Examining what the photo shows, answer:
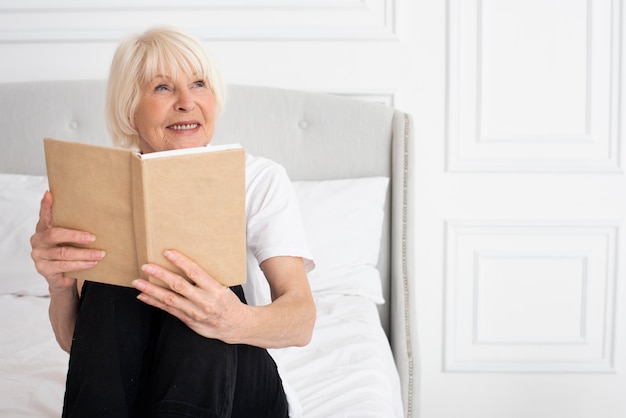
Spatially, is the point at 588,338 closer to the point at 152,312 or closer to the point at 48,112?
the point at 152,312

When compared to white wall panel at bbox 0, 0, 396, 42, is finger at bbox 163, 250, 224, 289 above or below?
below

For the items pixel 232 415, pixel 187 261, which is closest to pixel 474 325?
pixel 232 415

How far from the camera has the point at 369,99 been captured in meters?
2.48

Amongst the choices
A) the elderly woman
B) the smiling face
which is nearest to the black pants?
the elderly woman

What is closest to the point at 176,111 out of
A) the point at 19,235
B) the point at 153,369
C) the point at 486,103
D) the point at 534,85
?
the point at 153,369

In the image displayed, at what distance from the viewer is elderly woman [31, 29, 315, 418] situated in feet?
3.95

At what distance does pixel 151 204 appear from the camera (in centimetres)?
116

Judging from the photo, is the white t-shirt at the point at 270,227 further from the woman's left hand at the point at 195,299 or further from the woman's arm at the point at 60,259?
the woman's arm at the point at 60,259

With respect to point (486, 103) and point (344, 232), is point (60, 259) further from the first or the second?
point (486, 103)

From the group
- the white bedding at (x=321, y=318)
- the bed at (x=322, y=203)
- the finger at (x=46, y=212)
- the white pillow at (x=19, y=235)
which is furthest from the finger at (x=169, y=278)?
the white pillow at (x=19, y=235)

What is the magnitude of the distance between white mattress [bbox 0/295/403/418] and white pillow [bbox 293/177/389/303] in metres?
0.07

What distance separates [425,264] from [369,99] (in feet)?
1.87

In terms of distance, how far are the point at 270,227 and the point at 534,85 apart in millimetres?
1346

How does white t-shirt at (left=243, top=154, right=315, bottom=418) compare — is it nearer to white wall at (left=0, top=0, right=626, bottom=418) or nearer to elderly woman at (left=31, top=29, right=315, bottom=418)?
elderly woman at (left=31, top=29, right=315, bottom=418)
